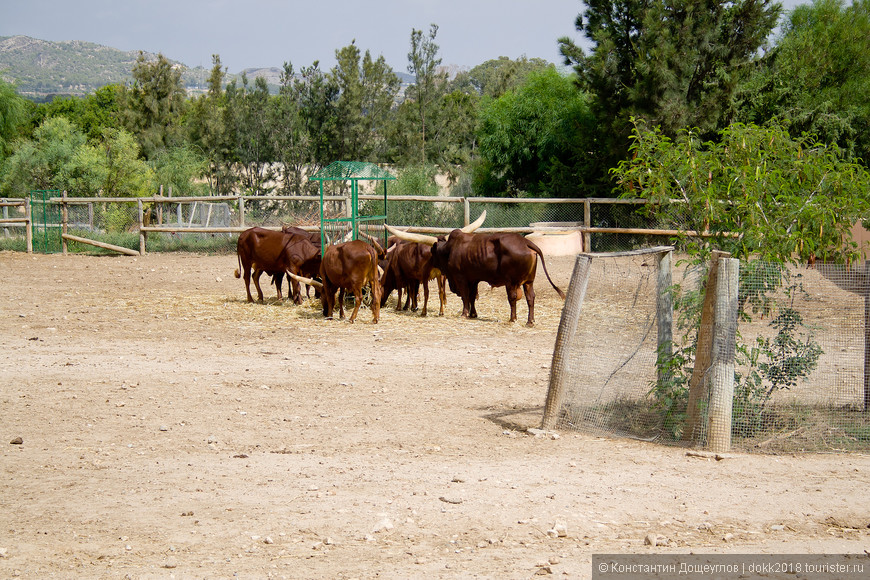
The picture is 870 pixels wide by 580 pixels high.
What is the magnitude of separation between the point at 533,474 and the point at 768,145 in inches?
133

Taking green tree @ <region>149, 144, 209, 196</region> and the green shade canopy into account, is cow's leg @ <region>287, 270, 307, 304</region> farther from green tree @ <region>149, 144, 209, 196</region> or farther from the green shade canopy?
green tree @ <region>149, 144, 209, 196</region>

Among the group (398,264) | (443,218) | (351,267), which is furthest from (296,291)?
(443,218)

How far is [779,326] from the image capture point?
259 inches

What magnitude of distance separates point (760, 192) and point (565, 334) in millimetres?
1849

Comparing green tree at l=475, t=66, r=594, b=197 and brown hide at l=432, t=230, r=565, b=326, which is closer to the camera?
brown hide at l=432, t=230, r=565, b=326

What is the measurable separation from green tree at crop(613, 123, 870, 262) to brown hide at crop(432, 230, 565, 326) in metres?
5.13

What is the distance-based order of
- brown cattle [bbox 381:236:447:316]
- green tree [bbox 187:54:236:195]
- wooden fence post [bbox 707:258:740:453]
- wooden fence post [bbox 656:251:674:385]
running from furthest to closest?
green tree [bbox 187:54:236:195] → brown cattle [bbox 381:236:447:316] → wooden fence post [bbox 656:251:674:385] → wooden fence post [bbox 707:258:740:453]

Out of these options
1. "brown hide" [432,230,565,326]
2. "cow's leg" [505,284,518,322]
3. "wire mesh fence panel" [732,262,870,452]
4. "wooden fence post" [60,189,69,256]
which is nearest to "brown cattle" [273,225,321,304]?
"brown hide" [432,230,565,326]

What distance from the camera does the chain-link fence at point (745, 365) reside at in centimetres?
630

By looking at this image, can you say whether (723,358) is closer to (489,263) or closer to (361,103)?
(489,263)

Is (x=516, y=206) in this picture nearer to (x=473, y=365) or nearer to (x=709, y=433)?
(x=473, y=365)

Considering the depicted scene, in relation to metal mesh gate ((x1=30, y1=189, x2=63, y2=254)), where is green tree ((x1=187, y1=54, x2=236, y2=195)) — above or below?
above

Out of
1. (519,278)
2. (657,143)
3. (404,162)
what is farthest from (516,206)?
(657,143)

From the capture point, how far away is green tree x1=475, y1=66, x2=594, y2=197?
2525cm
